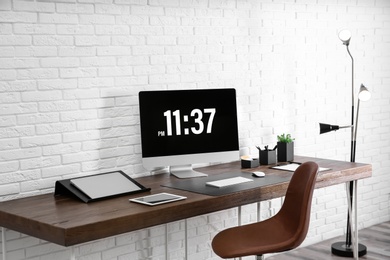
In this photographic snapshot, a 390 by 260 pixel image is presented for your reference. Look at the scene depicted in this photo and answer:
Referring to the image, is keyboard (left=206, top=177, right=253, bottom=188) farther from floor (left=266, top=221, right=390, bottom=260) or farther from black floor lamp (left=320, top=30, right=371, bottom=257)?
floor (left=266, top=221, right=390, bottom=260)

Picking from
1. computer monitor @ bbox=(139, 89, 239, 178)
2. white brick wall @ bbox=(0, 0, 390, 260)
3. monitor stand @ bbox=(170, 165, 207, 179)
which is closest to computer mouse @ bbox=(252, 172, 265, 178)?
computer monitor @ bbox=(139, 89, 239, 178)

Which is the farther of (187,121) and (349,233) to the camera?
(349,233)

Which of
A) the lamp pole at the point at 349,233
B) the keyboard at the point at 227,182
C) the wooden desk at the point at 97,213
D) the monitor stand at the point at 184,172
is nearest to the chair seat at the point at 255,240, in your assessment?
the wooden desk at the point at 97,213

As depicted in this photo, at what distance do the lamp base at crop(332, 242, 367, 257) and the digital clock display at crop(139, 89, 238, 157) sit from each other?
1337mm

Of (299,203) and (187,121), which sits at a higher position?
(187,121)

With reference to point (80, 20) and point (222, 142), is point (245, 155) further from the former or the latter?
point (80, 20)

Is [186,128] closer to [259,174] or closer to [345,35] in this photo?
[259,174]

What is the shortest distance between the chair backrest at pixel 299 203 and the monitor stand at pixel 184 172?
2.02 ft

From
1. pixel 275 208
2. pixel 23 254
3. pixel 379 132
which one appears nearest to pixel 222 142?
pixel 275 208

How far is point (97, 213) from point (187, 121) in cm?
108

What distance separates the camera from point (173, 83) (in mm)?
4273

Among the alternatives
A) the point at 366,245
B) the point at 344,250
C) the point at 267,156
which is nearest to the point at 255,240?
the point at 267,156

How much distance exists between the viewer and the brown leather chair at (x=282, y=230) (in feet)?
11.0

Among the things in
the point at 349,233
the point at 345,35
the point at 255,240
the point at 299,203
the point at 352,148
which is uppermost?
the point at 345,35
